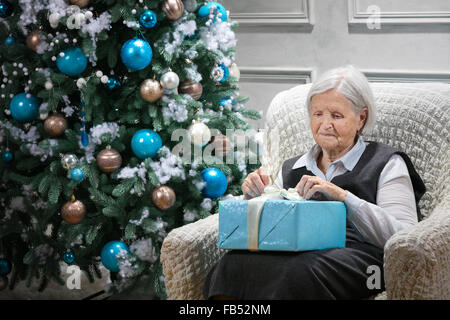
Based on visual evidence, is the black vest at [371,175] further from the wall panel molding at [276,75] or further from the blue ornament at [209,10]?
the wall panel molding at [276,75]

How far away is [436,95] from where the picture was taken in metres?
2.10

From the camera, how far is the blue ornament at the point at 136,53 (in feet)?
8.11

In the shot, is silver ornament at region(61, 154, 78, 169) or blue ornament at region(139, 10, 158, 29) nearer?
blue ornament at region(139, 10, 158, 29)

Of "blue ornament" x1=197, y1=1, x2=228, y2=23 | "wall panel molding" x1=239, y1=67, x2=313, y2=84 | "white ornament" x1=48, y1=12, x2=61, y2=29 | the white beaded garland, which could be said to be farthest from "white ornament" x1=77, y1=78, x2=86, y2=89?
"wall panel molding" x1=239, y1=67, x2=313, y2=84

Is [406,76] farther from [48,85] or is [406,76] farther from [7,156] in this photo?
[7,156]

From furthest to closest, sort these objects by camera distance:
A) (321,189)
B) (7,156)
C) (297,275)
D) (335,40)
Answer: (335,40), (7,156), (321,189), (297,275)

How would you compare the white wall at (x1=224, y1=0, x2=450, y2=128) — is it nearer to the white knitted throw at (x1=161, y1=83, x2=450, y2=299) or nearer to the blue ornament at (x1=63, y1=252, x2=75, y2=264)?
the white knitted throw at (x1=161, y1=83, x2=450, y2=299)

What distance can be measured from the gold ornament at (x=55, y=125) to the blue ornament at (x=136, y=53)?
1.37 ft

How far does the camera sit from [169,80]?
2541 millimetres

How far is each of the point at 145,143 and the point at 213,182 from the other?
1.22ft

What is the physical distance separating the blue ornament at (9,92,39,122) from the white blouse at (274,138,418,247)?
4.37ft

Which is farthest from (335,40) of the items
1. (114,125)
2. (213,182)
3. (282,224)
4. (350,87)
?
(282,224)

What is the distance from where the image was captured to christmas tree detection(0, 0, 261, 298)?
101 inches
